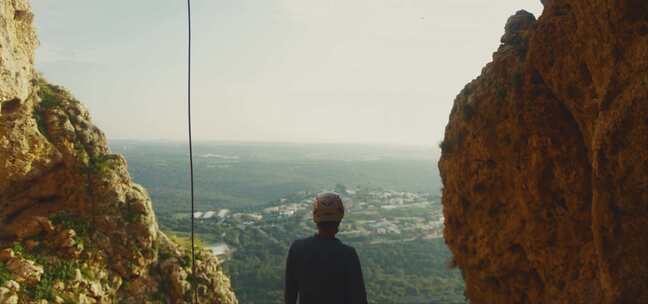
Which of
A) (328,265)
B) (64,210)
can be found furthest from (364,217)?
(328,265)

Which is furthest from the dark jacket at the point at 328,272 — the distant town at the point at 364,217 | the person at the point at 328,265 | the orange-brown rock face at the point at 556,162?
the distant town at the point at 364,217

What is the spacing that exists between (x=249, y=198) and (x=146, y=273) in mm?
169911

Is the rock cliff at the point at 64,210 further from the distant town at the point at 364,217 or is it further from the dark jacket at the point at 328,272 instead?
the distant town at the point at 364,217

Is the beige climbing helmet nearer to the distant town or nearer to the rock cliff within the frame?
the rock cliff

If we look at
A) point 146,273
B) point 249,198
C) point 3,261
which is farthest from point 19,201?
point 249,198

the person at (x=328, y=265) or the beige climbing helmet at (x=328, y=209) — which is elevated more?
the beige climbing helmet at (x=328, y=209)

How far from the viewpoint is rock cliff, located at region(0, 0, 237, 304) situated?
15016mm

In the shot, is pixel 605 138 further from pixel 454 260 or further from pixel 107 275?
pixel 107 275

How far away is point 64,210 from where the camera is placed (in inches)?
667

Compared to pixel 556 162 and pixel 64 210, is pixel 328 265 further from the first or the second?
pixel 64 210

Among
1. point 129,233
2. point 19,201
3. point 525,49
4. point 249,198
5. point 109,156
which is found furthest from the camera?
point 249,198

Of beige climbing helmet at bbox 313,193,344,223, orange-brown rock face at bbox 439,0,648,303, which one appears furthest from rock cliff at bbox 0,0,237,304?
beige climbing helmet at bbox 313,193,344,223

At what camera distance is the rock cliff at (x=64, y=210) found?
49.3 ft

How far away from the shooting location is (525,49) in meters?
10.4
